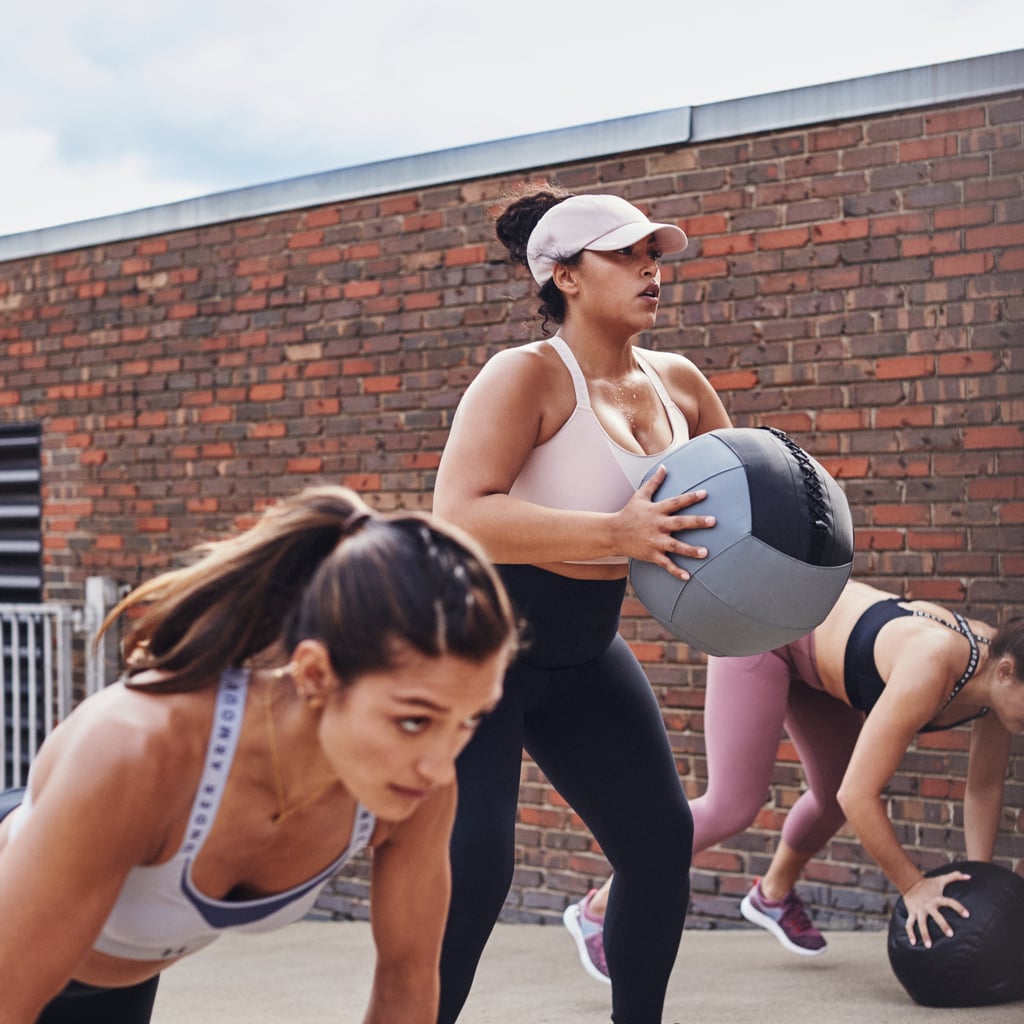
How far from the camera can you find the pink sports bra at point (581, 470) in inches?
115

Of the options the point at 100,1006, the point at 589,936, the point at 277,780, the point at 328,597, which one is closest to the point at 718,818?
the point at 589,936

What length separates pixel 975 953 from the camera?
3811 millimetres

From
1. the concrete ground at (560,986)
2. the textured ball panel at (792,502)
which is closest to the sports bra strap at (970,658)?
the concrete ground at (560,986)

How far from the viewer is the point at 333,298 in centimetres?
659

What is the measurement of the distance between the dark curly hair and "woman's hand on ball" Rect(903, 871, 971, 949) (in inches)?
77.3

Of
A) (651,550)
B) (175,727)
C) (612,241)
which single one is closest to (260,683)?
(175,727)

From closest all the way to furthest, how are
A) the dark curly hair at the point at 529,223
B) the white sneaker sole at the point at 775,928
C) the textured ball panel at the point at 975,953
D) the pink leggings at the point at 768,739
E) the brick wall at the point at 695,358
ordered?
the dark curly hair at the point at 529,223
the textured ball panel at the point at 975,953
the pink leggings at the point at 768,739
the white sneaker sole at the point at 775,928
the brick wall at the point at 695,358

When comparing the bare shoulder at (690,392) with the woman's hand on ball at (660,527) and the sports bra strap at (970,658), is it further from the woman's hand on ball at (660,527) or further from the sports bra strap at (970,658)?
the sports bra strap at (970,658)

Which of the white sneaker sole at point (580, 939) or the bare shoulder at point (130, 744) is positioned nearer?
the bare shoulder at point (130, 744)

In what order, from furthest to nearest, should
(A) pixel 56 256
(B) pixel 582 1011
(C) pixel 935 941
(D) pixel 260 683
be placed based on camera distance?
(A) pixel 56 256 → (B) pixel 582 1011 → (C) pixel 935 941 → (D) pixel 260 683

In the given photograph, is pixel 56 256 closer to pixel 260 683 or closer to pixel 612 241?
pixel 612 241

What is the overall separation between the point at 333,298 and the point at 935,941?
13.3 feet

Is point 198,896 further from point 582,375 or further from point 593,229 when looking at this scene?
point 593,229

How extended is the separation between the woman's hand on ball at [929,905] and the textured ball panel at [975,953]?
0.05 ft
